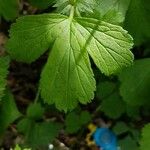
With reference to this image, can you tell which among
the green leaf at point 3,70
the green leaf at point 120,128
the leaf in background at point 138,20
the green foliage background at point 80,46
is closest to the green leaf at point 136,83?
the green foliage background at point 80,46

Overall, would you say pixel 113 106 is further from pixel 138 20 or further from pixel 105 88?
pixel 138 20

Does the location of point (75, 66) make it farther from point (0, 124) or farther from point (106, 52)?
point (0, 124)

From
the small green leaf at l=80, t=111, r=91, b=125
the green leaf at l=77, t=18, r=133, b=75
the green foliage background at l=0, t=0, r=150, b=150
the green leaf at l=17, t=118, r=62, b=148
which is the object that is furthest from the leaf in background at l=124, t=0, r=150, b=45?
the green leaf at l=17, t=118, r=62, b=148

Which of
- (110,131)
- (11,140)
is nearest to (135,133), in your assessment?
(110,131)

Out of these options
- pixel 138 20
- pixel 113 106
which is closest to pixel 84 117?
pixel 113 106

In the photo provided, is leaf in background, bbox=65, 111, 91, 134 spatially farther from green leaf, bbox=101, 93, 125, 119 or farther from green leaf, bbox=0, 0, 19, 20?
green leaf, bbox=0, 0, 19, 20

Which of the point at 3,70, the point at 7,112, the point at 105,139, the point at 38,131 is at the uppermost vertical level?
the point at 3,70
